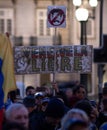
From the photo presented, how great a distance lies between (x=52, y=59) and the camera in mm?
10508

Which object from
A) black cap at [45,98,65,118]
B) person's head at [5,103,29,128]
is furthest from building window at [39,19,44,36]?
person's head at [5,103,29,128]

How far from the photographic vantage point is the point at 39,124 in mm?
7301

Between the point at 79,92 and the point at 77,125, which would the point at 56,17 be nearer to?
the point at 79,92

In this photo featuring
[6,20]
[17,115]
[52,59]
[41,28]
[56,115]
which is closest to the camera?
[17,115]

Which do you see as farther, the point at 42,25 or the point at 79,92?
the point at 42,25

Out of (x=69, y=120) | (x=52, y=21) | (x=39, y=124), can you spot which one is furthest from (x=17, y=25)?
(x=69, y=120)

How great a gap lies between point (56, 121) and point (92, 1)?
14085 millimetres

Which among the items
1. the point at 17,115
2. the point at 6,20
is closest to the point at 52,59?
the point at 17,115

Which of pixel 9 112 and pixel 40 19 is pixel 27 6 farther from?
pixel 9 112

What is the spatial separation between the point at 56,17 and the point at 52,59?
0.73 m

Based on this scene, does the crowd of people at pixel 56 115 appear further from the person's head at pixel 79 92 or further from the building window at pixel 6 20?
the building window at pixel 6 20

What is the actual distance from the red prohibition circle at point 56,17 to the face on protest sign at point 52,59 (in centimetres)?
41

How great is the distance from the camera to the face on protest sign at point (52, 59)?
10523mm

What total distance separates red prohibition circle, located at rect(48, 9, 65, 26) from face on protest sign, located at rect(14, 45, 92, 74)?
412 mm
